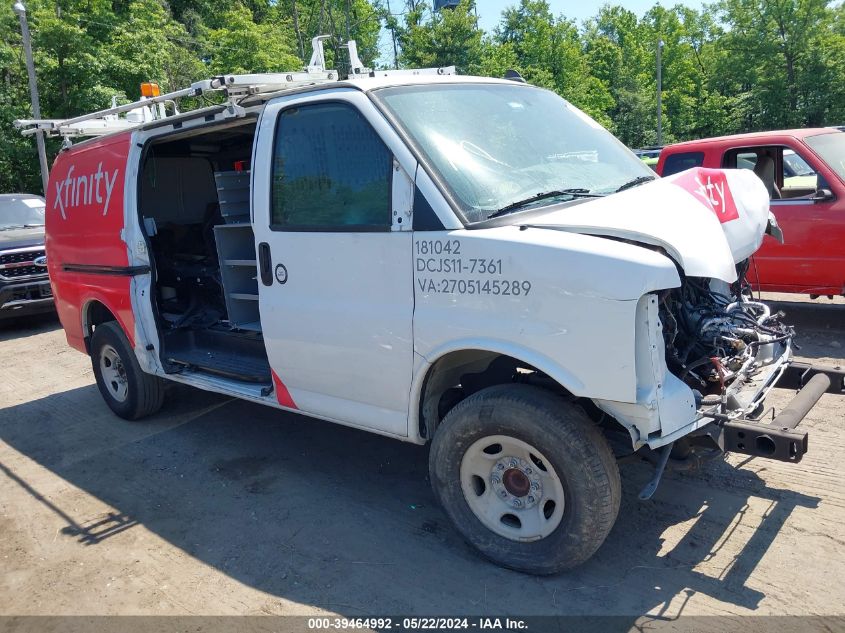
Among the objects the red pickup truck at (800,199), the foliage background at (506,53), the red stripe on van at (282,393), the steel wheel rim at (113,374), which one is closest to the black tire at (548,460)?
the red stripe on van at (282,393)

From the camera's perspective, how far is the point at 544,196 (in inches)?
138

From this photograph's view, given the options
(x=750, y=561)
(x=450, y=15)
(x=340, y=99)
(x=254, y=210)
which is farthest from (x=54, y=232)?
(x=450, y=15)

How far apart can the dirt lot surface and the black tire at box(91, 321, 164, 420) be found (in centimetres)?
41

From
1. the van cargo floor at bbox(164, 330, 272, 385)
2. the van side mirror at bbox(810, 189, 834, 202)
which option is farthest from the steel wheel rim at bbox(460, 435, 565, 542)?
the van side mirror at bbox(810, 189, 834, 202)

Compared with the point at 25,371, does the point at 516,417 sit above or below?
above

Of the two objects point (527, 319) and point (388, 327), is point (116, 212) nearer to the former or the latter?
point (388, 327)

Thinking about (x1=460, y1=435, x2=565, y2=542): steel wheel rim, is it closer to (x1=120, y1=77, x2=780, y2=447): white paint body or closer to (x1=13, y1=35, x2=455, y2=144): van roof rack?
(x1=120, y1=77, x2=780, y2=447): white paint body

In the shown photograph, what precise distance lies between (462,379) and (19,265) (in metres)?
8.98

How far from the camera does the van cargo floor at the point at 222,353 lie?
504 centimetres

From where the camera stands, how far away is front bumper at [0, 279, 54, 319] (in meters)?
10.1

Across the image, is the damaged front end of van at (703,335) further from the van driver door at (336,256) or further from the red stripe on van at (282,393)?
the red stripe on van at (282,393)

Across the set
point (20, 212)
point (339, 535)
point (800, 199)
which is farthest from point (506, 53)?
point (339, 535)

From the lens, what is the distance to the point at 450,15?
31.8 metres

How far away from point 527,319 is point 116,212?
394cm
